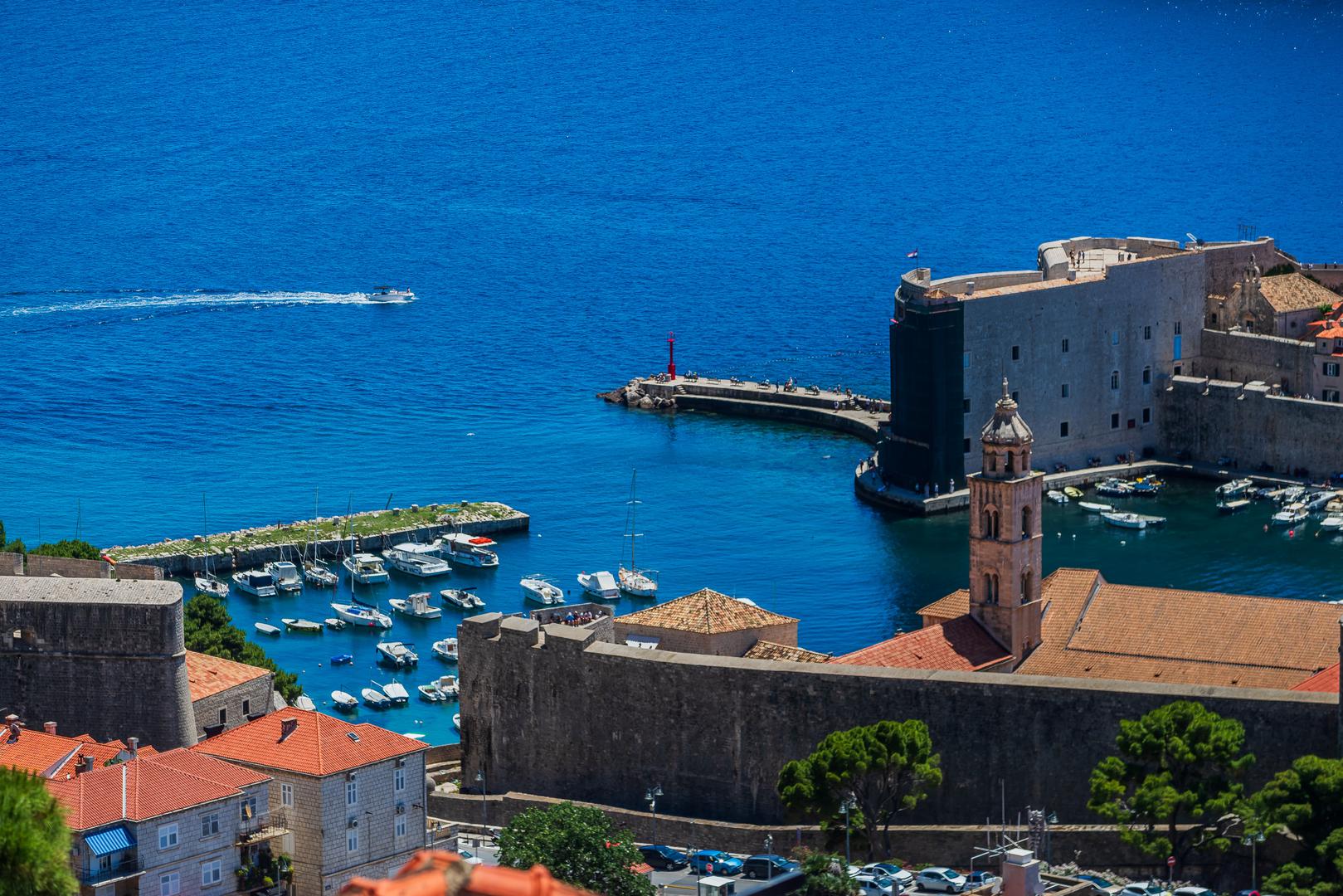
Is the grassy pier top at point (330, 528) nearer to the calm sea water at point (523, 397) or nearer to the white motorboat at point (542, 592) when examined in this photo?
the calm sea water at point (523, 397)

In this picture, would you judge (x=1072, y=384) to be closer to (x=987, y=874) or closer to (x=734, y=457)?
(x=734, y=457)

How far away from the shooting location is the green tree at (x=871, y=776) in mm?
56750

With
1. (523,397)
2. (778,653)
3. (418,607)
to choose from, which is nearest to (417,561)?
(418,607)

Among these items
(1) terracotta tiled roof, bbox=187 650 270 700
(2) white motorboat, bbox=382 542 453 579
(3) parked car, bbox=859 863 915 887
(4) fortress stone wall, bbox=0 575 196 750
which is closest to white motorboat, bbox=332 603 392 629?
(2) white motorboat, bbox=382 542 453 579

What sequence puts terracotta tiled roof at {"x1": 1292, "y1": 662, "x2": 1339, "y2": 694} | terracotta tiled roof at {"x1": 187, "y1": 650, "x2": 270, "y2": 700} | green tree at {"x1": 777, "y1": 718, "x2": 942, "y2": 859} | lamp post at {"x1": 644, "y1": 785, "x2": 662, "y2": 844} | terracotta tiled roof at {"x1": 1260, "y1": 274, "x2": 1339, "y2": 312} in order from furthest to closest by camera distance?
1. terracotta tiled roof at {"x1": 1260, "y1": 274, "x2": 1339, "y2": 312}
2. terracotta tiled roof at {"x1": 187, "y1": 650, "x2": 270, "y2": 700}
3. lamp post at {"x1": 644, "y1": 785, "x2": 662, "y2": 844}
4. terracotta tiled roof at {"x1": 1292, "y1": 662, "x2": 1339, "y2": 694}
5. green tree at {"x1": 777, "y1": 718, "x2": 942, "y2": 859}

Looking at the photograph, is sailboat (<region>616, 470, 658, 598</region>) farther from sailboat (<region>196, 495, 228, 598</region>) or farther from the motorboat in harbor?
sailboat (<region>196, 495, 228, 598</region>)

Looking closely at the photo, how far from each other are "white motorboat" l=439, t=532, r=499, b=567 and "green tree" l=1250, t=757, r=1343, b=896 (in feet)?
179

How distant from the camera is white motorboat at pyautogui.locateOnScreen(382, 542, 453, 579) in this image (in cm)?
10362

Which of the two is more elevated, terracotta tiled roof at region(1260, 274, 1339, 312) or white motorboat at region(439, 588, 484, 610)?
terracotta tiled roof at region(1260, 274, 1339, 312)

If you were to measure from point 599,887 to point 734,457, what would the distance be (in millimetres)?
72862

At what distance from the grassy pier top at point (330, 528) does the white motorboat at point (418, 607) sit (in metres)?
9.55

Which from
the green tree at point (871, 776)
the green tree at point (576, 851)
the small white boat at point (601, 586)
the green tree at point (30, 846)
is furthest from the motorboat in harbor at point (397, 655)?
the green tree at point (30, 846)

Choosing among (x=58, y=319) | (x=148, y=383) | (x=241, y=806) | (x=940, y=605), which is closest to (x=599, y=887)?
(x=241, y=806)

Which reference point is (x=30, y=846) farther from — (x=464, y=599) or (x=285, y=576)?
(x=285, y=576)
